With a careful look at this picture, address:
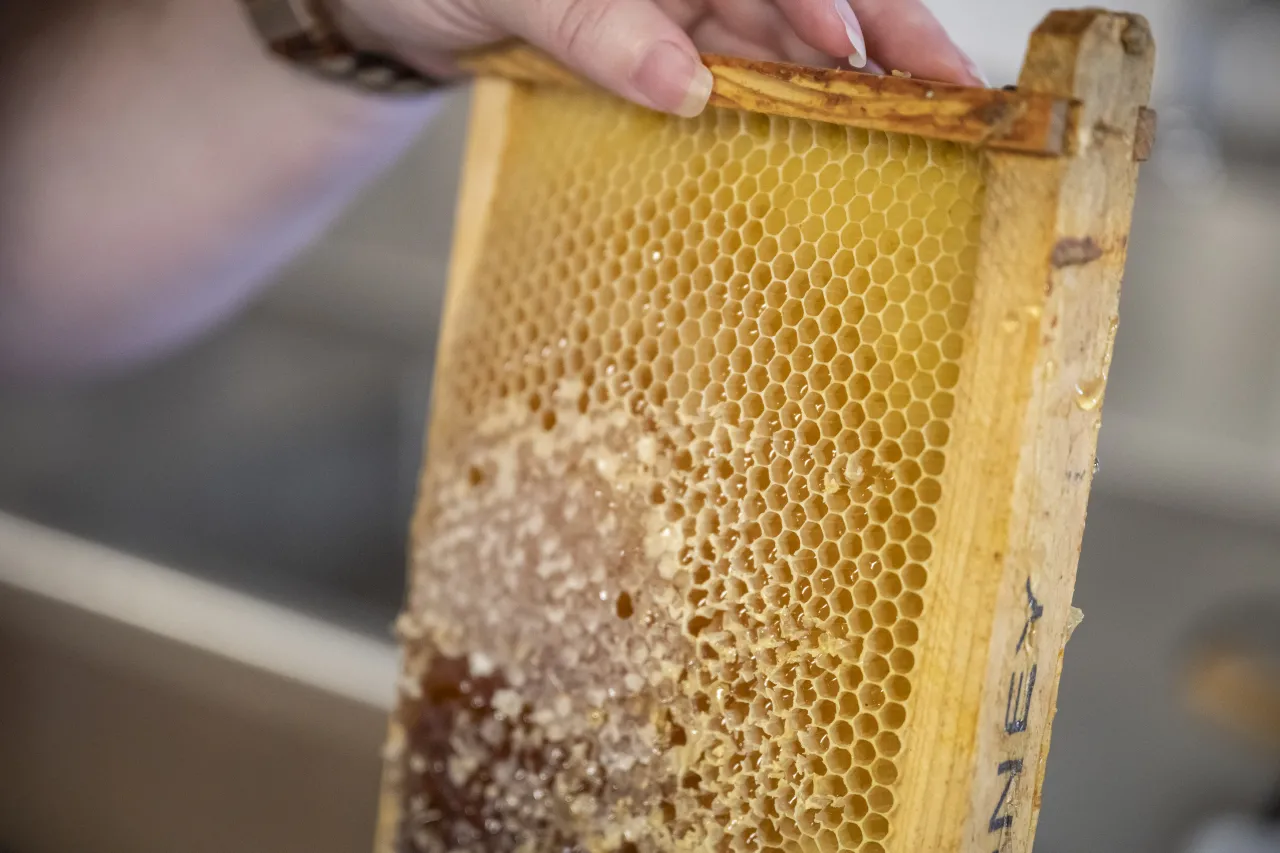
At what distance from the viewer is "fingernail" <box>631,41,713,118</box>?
23.7 inches

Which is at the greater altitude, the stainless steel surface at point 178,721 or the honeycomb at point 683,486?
the honeycomb at point 683,486

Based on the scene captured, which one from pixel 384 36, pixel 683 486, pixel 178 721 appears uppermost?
pixel 384 36

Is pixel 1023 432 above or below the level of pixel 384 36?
below

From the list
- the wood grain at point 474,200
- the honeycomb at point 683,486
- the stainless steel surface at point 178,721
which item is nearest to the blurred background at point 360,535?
the stainless steel surface at point 178,721

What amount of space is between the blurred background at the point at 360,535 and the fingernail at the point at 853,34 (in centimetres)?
70

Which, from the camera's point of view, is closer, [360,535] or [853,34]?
[853,34]

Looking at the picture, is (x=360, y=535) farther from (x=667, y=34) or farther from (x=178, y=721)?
(x=667, y=34)

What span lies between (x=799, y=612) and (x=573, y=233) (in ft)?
1.03

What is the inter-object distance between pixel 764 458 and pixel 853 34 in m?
0.32

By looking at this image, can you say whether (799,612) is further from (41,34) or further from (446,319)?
(41,34)

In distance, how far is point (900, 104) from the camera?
0.53 m

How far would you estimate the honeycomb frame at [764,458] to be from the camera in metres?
0.51

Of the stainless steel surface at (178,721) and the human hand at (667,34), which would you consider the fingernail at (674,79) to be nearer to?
the human hand at (667,34)

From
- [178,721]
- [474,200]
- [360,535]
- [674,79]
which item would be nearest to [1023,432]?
[674,79]
